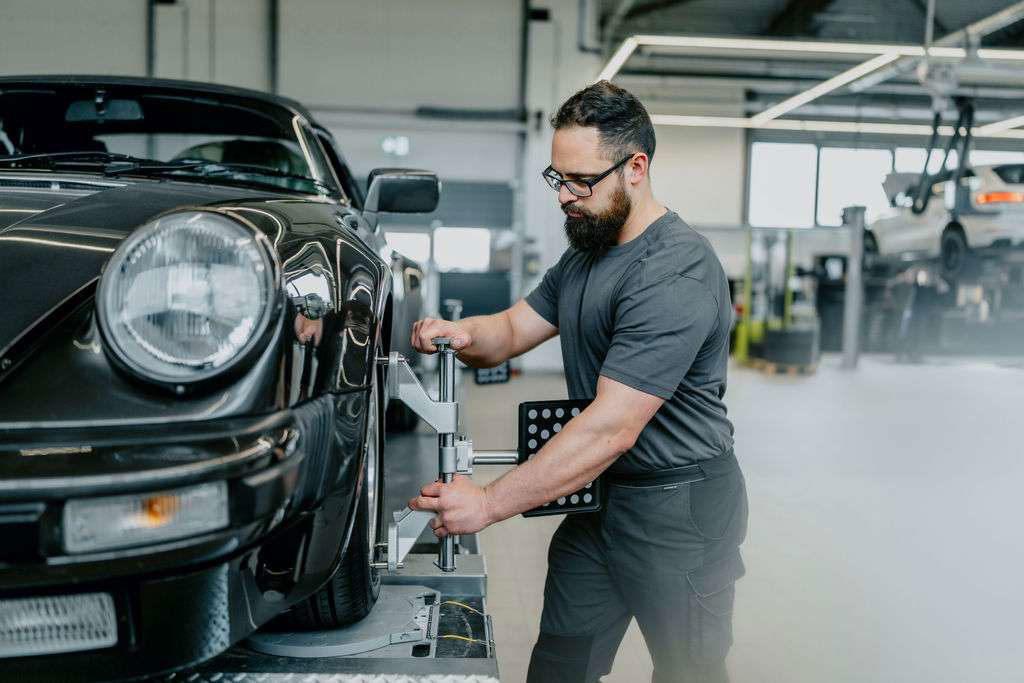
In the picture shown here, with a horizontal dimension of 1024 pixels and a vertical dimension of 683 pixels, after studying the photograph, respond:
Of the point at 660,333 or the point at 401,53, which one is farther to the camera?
the point at 401,53

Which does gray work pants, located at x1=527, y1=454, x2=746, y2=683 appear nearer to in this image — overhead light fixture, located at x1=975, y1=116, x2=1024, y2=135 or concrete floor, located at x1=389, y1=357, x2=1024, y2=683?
concrete floor, located at x1=389, y1=357, x2=1024, y2=683

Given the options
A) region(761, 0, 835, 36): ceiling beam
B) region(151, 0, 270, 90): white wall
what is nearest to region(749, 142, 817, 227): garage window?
region(761, 0, 835, 36): ceiling beam

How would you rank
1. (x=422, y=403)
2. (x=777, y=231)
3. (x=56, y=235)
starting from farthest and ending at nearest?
1. (x=777, y=231)
2. (x=422, y=403)
3. (x=56, y=235)

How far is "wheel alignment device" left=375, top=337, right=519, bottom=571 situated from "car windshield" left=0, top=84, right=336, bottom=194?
0.74m

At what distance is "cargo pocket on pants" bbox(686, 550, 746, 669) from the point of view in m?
1.61

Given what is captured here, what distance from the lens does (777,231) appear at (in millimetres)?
12617

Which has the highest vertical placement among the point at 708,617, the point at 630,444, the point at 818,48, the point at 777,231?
the point at 818,48

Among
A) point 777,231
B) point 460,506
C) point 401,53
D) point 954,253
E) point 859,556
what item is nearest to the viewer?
point 460,506

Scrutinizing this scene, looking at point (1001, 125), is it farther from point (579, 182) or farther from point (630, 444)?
point (630, 444)

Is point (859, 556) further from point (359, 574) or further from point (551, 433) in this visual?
point (359, 574)

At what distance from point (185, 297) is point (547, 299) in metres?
1.05

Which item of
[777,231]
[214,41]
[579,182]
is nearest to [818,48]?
[777,231]

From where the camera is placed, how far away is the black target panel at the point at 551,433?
160 centimetres

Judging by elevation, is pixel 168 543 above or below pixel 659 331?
below
